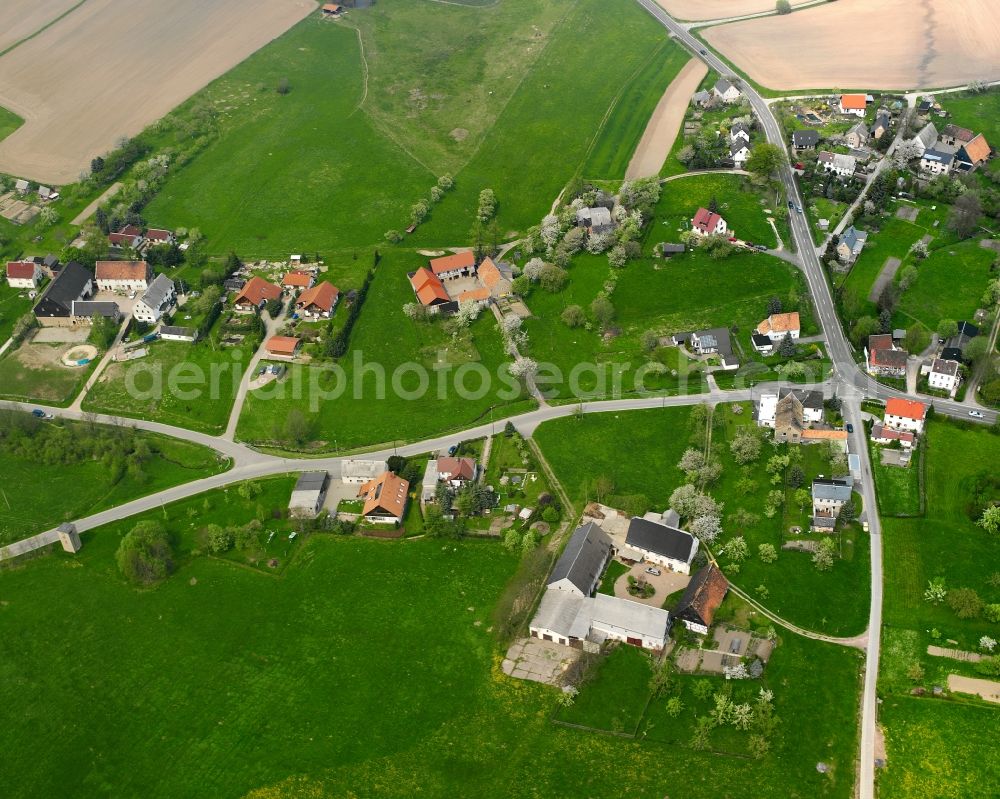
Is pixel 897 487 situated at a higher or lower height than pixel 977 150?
higher

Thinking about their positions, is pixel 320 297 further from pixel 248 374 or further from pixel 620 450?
pixel 620 450

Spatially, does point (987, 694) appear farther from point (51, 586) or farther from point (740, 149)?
point (740, 149)

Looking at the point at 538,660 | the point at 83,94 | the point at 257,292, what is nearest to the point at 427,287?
the point at 257,292

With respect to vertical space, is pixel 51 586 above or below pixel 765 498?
above

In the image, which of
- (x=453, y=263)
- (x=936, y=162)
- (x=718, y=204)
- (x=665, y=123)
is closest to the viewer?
(x=453, y=263)

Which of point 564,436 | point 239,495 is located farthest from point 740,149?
point 239,495

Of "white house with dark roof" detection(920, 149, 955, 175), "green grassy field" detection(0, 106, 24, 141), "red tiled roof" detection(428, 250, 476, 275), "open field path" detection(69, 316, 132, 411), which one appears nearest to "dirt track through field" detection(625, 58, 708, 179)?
"red tiled roof" detection(428, 250, 476, 275)

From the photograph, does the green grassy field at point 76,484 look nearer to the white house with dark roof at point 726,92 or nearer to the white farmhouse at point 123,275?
the white farmhouse at point 123,275
